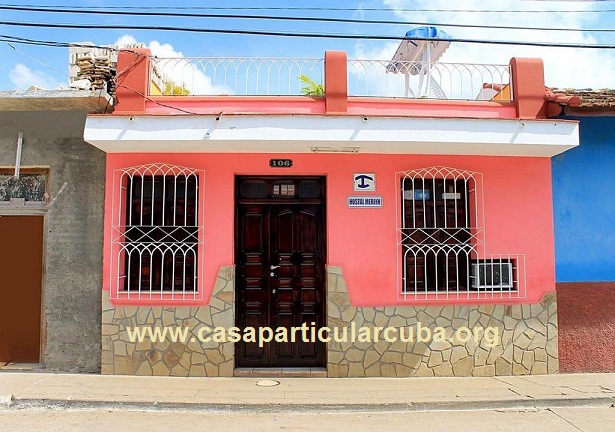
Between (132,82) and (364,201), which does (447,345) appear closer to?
(364,201)

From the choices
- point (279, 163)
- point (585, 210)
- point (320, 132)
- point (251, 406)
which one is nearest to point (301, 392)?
point (251, 406)

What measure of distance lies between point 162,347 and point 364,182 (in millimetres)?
3645

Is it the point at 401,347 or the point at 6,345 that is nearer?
the point at 401,347

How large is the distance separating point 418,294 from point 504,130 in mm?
2519

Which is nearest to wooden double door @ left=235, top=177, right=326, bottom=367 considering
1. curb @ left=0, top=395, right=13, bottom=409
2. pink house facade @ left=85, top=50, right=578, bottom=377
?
pink house facade @ left=85, top=50, right=578, bottom=377

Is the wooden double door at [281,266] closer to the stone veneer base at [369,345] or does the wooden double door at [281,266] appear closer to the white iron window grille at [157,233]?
the stone veneer base at [369,345]

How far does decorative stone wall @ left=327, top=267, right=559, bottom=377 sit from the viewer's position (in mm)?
7055

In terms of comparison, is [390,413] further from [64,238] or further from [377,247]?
[64,238]

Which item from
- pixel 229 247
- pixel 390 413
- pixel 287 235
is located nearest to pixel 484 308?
pixel 390 413

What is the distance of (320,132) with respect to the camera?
6.53m

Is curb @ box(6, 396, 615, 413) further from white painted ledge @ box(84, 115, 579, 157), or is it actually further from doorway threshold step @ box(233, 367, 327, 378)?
white painted ledge @ box(84, 115, 579, 157)

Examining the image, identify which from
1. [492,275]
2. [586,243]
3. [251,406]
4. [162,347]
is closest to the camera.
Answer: [251,406]

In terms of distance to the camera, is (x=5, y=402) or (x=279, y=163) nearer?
(x=5, y=402)

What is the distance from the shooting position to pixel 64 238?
7277mm
